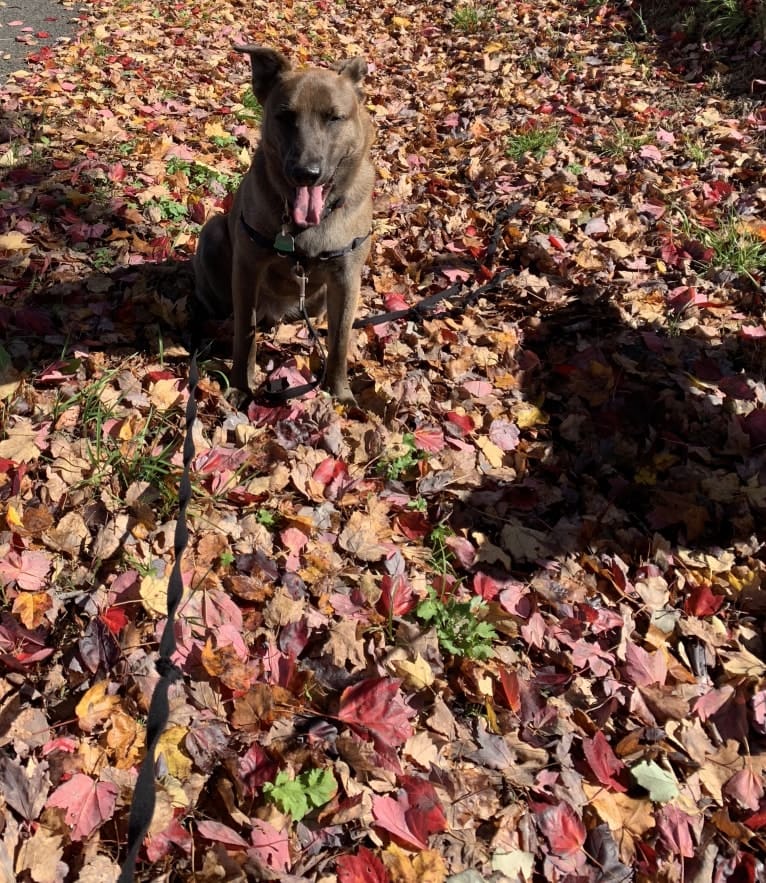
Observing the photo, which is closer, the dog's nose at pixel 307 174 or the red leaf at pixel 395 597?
the red leaf at pixel 395 597

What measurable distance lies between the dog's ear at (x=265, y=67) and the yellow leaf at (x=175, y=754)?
2.93 meters

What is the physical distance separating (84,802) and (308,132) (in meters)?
2.77

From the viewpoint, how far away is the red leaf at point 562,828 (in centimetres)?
Result: 203

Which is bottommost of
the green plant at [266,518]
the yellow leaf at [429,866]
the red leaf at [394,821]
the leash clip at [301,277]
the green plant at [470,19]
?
the yellow leaf at [429,866]

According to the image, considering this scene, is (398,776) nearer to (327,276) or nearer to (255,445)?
(255,445)

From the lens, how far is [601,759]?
7.29 feet

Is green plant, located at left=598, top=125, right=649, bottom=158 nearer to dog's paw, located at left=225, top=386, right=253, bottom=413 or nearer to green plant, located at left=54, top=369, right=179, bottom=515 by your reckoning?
dog's paw, located at left=225, top=386, right=253, bottom=413

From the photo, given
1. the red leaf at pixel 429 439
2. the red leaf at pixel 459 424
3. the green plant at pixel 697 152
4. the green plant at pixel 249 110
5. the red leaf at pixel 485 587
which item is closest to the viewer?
the red leaf at pixel 485 587

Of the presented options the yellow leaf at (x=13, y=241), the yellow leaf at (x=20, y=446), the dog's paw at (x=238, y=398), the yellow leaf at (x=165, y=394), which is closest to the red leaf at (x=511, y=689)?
the dog's paw at (x=238, y=398)

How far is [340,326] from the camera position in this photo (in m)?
3.44

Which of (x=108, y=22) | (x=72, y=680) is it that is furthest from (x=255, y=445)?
→ (x=108, y=22)

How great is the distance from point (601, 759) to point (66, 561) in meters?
2.12

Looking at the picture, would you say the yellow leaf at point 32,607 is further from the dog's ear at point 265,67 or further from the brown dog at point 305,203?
the dog's ear at point 265,67

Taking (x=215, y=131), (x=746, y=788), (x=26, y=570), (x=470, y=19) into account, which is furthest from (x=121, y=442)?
(x=470, y=19)
